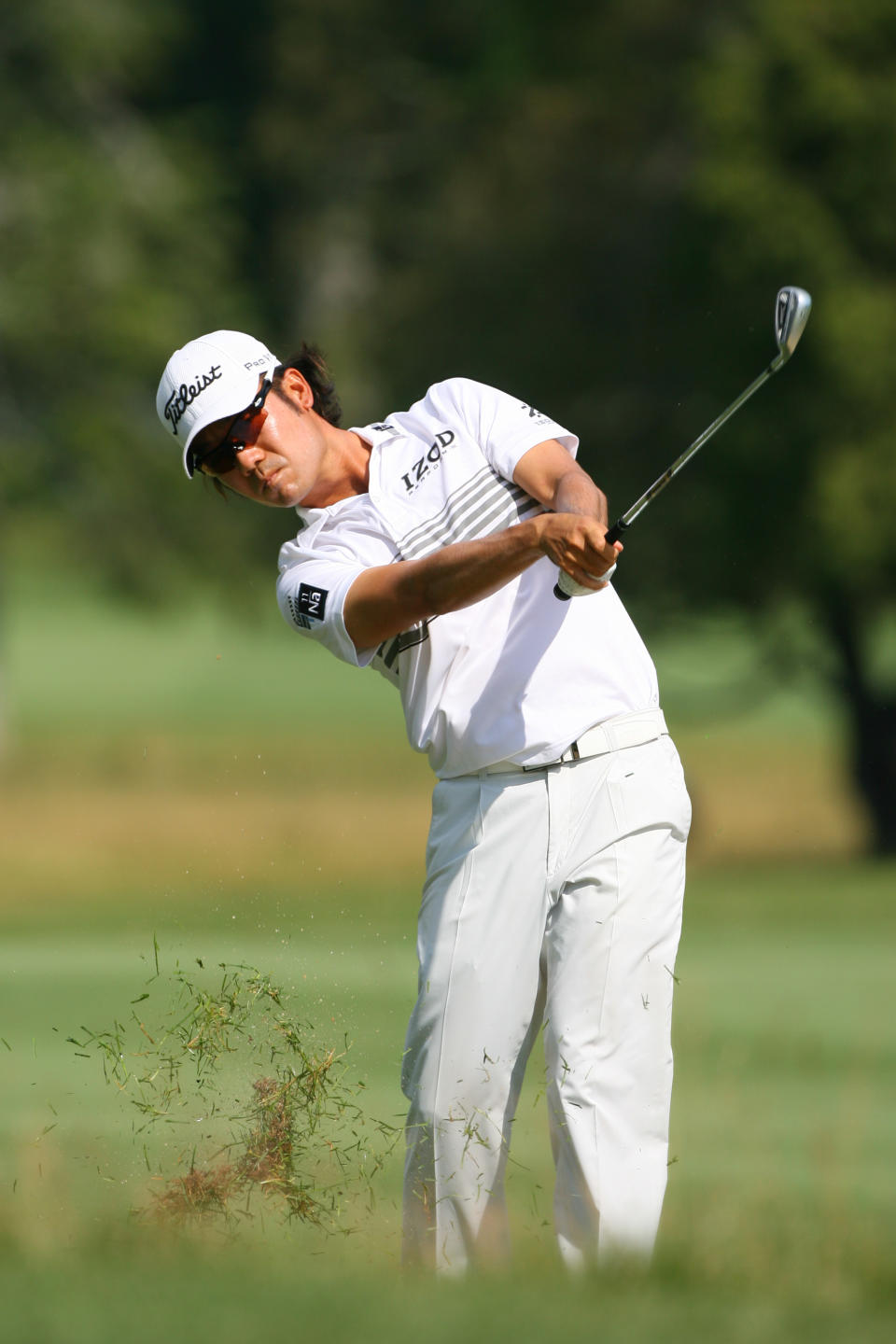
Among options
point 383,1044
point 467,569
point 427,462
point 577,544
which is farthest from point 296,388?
point 383,1044

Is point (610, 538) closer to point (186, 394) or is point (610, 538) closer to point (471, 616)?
point (471, 616)

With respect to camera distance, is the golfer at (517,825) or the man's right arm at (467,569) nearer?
the man's right arm at (467,569)

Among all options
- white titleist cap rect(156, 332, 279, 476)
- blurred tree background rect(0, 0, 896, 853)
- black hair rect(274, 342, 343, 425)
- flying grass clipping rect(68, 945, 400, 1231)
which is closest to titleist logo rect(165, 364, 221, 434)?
white titleist cap rect(156, 332, 279, 476)

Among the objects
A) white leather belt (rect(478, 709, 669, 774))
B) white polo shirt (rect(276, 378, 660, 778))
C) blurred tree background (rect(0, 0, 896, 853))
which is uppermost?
blurred tree background (rect(0, 0, 896, 853))

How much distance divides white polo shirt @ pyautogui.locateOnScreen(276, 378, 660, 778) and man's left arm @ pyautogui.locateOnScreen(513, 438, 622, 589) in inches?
1.3

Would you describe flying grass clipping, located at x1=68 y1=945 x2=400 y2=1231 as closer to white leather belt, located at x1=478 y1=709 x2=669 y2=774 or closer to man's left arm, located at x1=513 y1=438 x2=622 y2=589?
white leather belt, located at x1=478 y1=709 x2=669 y2=774

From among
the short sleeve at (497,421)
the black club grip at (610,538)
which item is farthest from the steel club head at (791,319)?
the black club grip at (610,538)

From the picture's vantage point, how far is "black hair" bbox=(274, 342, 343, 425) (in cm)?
470

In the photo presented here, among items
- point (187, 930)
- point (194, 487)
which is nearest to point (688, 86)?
point (194, 487)

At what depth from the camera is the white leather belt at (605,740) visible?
410 centimetres

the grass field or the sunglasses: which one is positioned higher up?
the sunglasses

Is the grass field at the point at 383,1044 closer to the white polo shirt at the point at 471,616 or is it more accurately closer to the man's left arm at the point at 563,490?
the white polo shirt at the point at 471,616

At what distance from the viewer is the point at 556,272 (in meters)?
21.0

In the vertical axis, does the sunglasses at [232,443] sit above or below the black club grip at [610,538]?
above
